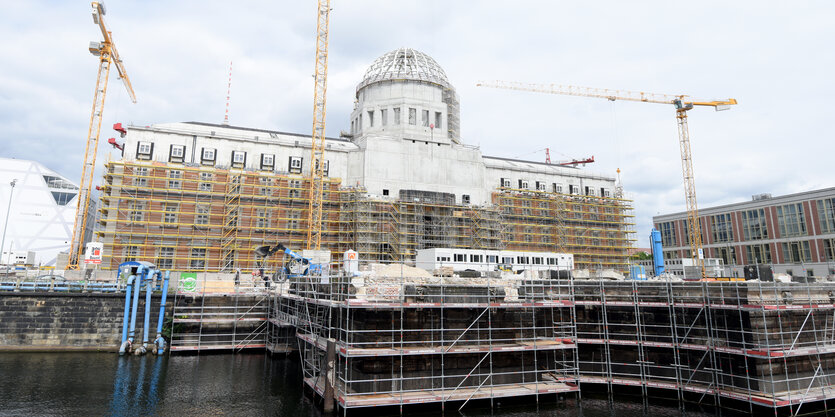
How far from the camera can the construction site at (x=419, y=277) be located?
2141cm

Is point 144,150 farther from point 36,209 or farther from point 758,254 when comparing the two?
point 758,254

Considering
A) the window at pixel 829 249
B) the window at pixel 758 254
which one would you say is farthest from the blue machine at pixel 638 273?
the window at pixel 758 254

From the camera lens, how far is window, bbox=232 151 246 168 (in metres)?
61.4

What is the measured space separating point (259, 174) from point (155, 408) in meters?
42.4

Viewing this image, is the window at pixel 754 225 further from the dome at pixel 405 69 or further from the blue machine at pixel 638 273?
the dome at pixel 405 69

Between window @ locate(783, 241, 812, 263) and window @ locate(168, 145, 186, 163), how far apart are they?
306 feet

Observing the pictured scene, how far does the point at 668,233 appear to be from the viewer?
320ft

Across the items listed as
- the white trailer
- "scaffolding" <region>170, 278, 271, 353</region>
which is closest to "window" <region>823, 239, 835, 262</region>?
the white trailer

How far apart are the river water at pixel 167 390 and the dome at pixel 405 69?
2137 inches

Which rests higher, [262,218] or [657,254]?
[262,218]

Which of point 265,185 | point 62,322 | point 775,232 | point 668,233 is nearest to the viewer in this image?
point 62,322

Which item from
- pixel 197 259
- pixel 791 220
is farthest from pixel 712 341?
pixel 791 220

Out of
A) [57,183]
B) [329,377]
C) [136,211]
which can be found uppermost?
[57,183]

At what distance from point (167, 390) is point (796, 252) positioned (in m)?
89.8
